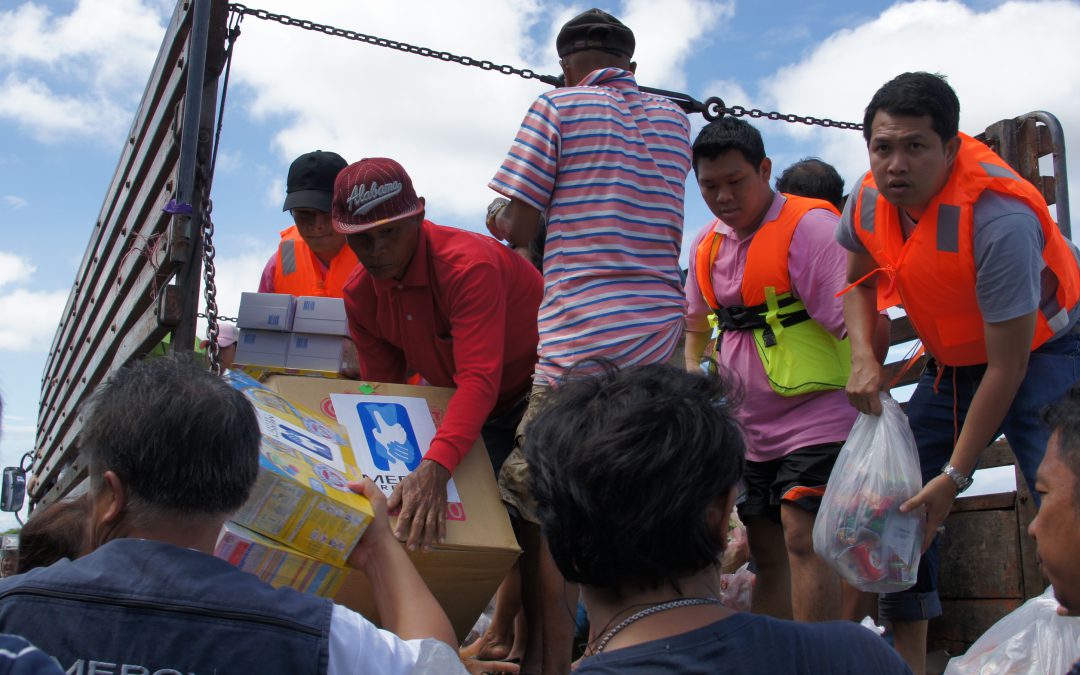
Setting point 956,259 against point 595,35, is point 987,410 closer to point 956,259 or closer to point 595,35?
point 956,259

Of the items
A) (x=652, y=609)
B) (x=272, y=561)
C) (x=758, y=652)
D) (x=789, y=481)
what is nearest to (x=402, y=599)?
(x=272, y=561)

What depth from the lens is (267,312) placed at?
3.54 m

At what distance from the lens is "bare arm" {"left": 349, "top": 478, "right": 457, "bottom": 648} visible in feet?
5.62

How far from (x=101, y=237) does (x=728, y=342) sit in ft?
18.4

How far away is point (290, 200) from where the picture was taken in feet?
13.8

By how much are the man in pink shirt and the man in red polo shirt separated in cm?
61

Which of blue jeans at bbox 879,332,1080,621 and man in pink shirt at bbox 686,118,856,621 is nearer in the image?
blue jeans at bbox 879,332,1080,621

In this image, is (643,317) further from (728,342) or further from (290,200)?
(290,200)

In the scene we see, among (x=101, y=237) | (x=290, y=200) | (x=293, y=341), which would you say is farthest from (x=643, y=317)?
(x=101, y=237)

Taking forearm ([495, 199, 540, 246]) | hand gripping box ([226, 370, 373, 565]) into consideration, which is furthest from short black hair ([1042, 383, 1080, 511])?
forearm ([495, 199, 540, 246])

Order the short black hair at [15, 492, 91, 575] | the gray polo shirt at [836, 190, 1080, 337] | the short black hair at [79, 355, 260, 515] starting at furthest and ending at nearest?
1. the gray polo shirt at [836, 190, 1080, 337]
2. the short black hair at [15, 492, 91, 575]
3. the short black hair at [79, 355, 260, 515]

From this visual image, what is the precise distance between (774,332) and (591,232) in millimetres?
676

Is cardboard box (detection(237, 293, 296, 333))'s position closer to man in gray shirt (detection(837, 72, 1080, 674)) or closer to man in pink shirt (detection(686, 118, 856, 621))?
man in pink shirt (detection(686, 118, 856, 621))

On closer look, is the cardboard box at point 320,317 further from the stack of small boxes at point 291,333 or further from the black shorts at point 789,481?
the black shorts at point 789,481
